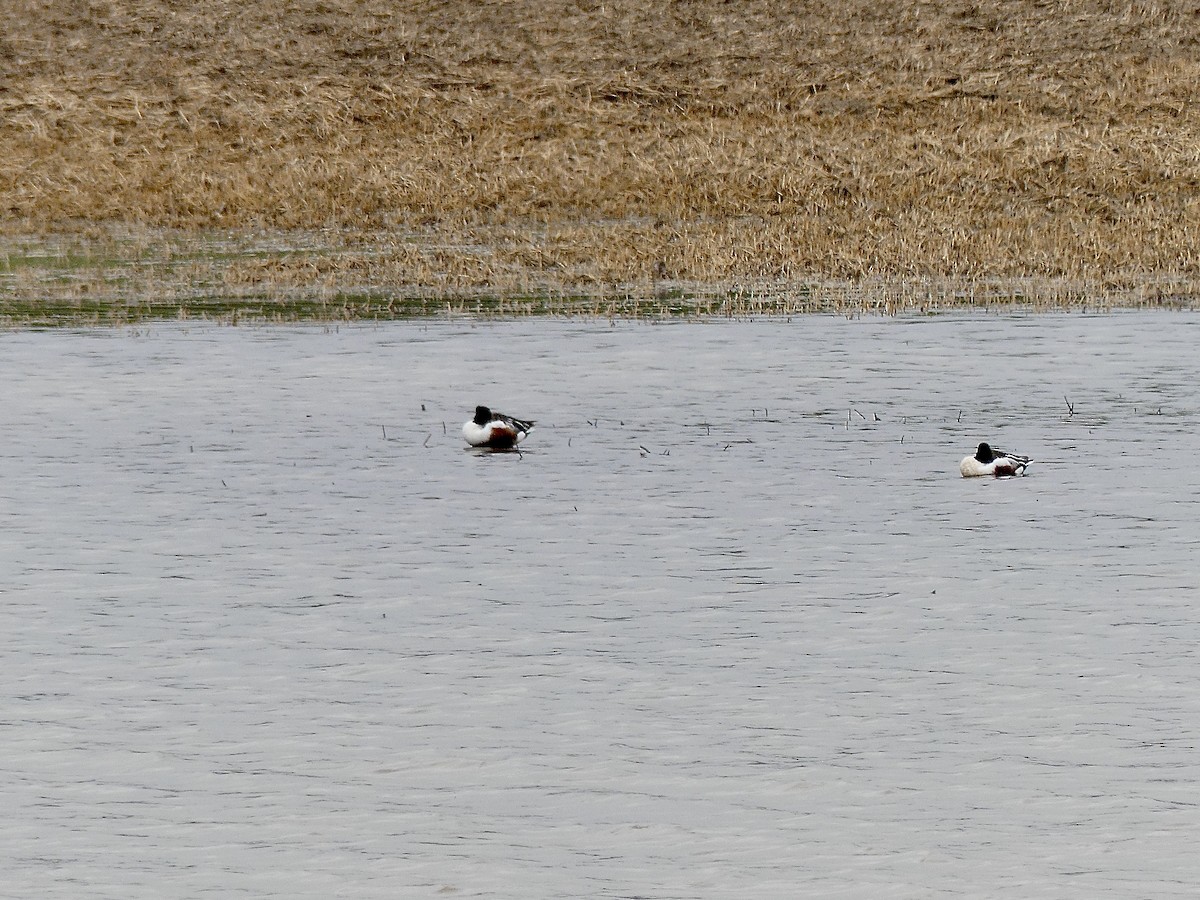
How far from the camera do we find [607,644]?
12258 mm

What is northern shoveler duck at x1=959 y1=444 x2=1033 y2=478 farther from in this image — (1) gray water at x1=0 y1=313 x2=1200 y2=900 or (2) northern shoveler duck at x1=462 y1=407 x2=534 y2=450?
(2) northern shoveler duck at x1=462 y1=407 x2=534 y2=450

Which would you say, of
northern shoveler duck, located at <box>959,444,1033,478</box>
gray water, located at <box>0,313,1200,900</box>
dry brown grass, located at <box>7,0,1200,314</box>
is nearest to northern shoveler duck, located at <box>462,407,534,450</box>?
gray water, located at <box>0,313,1200,900</box>

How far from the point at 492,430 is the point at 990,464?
15.3 feet

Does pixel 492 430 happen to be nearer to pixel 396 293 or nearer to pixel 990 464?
pixel 990 464

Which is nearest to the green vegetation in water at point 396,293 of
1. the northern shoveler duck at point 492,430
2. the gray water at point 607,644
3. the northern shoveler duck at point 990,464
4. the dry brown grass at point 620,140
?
the dry brown grass at point 620,140

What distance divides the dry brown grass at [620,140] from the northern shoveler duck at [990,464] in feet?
44.7

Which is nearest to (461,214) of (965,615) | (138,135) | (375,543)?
(138,135)

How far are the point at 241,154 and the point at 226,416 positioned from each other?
28084mm

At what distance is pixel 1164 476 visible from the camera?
17500mm

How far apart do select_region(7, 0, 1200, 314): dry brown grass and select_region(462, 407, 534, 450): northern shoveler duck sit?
42.8 feet

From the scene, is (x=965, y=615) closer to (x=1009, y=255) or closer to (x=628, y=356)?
(x=628, y=356)

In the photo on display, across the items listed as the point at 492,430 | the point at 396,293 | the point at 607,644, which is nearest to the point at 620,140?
the point at 396,293

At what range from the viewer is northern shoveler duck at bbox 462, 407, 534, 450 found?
19500 millimetres

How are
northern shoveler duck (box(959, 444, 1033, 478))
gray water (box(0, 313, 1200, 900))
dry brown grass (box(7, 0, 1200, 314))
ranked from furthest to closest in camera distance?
dry brown grass (box(7, 0, 1200, 314))
northern shoveler duck (box(959, 444, 1033, 478))
gray water (box(0, 313, 1200, 900))
